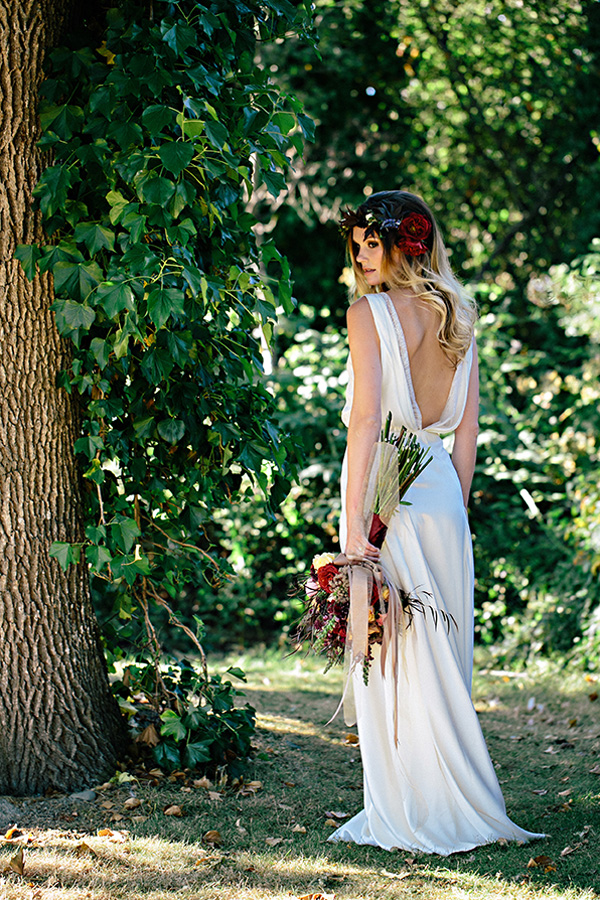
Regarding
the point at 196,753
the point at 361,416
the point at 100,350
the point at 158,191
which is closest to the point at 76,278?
the point at 100,350

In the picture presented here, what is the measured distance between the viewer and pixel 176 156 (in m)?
2.62

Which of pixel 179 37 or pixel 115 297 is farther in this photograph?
pixel 115 297

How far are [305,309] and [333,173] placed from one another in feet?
6.26

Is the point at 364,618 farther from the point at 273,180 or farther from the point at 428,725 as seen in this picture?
the point at 273,180

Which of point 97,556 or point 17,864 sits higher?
point 97,556

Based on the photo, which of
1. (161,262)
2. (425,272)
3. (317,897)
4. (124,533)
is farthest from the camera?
(124,533)

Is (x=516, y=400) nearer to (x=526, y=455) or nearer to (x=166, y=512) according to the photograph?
(x=526, y=455)

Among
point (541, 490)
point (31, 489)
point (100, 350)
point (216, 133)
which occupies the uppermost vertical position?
point (216, 133)

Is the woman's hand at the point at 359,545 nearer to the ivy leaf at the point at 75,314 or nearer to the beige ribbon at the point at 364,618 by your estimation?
the beige ribbon at the point at 364,618

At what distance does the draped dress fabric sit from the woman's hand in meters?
0.12

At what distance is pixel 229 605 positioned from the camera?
6.87 metres

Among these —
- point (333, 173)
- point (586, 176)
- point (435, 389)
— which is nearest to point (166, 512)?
point (435, 389)

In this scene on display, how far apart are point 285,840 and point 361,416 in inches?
55.7

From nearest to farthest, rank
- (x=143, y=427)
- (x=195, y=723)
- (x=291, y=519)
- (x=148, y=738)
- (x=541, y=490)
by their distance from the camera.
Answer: (x=143, y=427) → (x=195, y=723) → (x=148, y=738) → (x=291, y=519) → (x=541, y=490)
